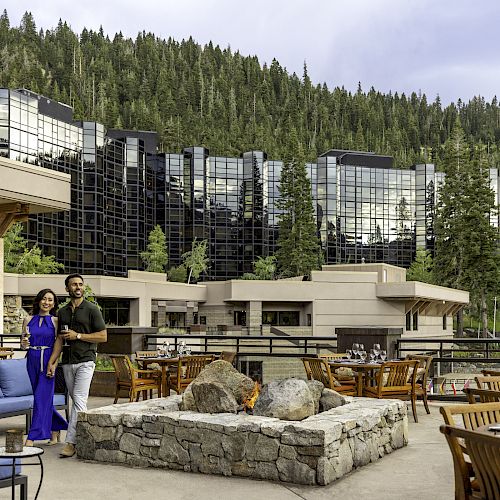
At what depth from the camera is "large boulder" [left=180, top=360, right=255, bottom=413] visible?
8.27m

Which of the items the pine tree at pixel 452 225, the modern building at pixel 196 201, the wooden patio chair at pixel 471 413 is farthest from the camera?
the modern building at pixel 196 201

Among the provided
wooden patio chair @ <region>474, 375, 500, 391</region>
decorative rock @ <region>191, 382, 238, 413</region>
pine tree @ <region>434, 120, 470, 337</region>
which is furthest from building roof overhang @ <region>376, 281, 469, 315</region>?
wooden patio chair @ <region>474, 375, 500, 391</region>

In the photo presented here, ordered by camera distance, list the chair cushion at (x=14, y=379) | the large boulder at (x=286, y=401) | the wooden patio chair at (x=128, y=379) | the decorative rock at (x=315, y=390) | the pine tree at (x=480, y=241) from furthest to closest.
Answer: the pine tree at (x=480, y=241) → the wooden patio chair at (x=128, y=379) → the chair cushion at (x=14, y=379) → the decorative rock at (x=315, y=390) → the large boulder at (x=286, y=401)

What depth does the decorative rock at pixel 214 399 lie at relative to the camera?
26.2 ft

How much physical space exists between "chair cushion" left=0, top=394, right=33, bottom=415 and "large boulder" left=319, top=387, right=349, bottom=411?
3598mm

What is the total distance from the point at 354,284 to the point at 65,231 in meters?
28.7

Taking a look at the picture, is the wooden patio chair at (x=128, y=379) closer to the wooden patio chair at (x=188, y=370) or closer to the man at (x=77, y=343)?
the wooden patio chair at (x=188, y=370)

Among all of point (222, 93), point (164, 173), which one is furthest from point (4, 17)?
point (164, 173)

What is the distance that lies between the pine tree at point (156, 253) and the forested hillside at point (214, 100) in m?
34.4

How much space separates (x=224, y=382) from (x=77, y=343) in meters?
1.69

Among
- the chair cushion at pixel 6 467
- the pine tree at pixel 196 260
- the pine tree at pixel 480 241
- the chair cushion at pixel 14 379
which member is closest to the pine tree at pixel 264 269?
the pine tree at pixel 196 260

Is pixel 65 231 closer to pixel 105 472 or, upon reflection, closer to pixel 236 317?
pixel 236 317

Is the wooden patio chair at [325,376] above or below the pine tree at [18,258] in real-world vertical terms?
below

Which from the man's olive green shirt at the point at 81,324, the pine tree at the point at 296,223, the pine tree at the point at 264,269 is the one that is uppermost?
the pine tree at the point at 296,223
